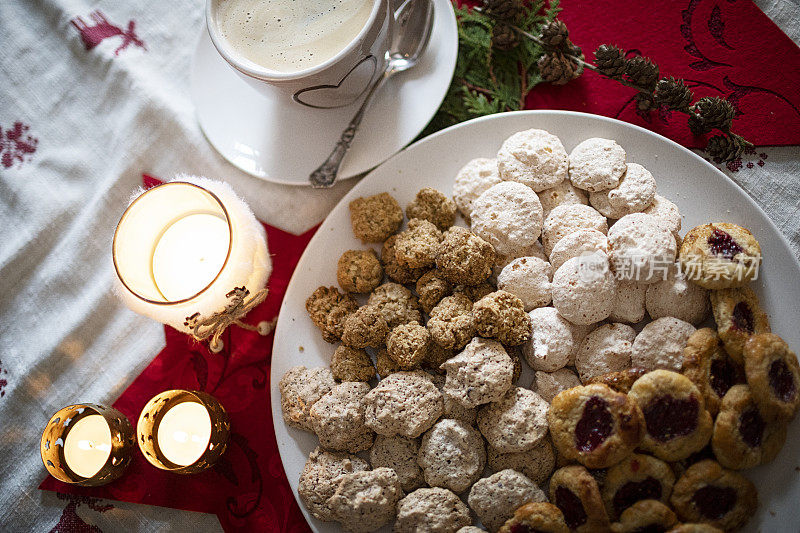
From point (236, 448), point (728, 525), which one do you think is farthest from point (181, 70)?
point (728, 525)

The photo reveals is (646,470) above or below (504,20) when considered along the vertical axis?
below

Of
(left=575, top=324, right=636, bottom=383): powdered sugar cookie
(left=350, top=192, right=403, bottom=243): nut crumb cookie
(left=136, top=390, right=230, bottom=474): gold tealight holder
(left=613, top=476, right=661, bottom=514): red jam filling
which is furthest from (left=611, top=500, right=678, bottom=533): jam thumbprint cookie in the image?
(left=136, top=390, right=230, bottom=474): gold tealight holder

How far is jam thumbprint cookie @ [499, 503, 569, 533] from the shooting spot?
114cm

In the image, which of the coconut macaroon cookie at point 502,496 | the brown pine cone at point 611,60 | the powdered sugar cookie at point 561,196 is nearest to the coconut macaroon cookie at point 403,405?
the coconut macaroon cookie at point 502,496

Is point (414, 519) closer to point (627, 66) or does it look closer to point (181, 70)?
point (627, 66)

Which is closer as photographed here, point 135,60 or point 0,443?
point 0,443

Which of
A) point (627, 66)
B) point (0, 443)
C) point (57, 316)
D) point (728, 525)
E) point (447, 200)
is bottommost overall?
point (0, 443)

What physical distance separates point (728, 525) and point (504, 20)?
1.28 m

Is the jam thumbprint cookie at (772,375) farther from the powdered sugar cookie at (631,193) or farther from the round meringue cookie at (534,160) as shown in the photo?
the round meringue cookie at (534,160)

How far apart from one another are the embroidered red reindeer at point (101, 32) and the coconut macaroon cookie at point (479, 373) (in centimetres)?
127

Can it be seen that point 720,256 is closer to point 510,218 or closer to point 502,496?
point 510,218

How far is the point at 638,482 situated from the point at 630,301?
0.37 meters

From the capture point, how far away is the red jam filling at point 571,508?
3.81 ft

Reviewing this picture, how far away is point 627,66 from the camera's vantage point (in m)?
1.45
